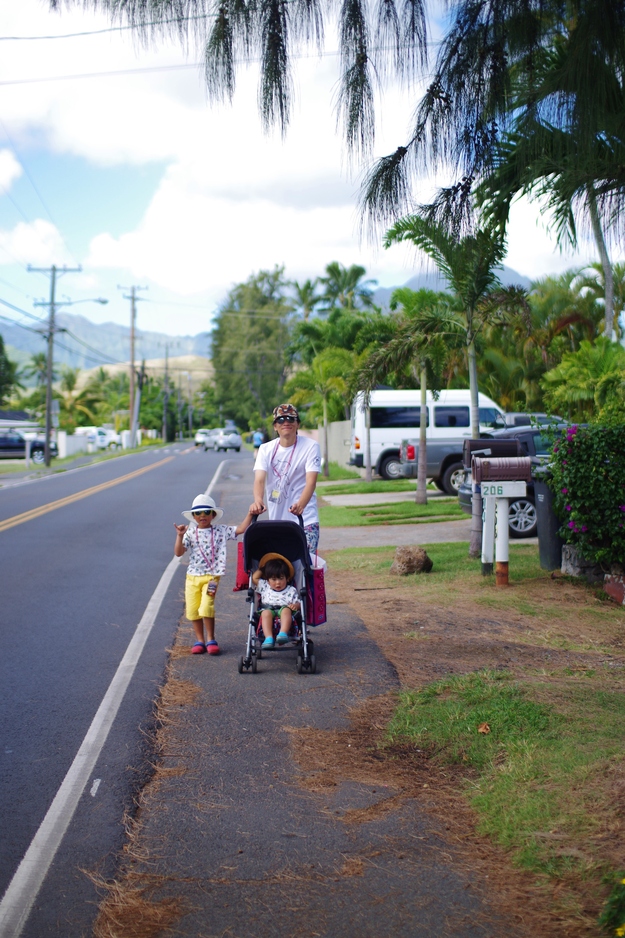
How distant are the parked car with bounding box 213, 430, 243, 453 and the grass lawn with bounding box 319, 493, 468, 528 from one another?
142 ft

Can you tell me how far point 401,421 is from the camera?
1059 inches

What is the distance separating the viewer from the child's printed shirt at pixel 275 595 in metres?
6.93

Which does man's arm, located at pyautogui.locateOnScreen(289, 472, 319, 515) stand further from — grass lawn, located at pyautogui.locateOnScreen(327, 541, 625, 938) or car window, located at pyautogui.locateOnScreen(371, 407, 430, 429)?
car window, located at pyautogui.locateOnScreen(371, 407, 430, 429)

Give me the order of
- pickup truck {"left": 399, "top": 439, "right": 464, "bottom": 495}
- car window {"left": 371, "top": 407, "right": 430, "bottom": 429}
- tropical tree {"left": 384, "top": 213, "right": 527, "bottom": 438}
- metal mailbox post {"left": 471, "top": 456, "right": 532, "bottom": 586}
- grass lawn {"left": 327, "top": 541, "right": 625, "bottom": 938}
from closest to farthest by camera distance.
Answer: grass lawn {"left": 327, "top": 541, "right": 625, "bottom": 938}, tropical tree {"left": 384, "top": 213, "right": 527, "bottom": 438}, metal mailbox post {"left": 471, "top": 456, "right": 532, "bottom": 586}, pickup truck {"left": 399, "top": 439, "right": 464, "bottom": 495}, car window {"left": 371, "top": 407, "right": 430, "bottom": 429}

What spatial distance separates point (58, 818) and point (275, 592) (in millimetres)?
2905

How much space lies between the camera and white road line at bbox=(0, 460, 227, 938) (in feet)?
11.4

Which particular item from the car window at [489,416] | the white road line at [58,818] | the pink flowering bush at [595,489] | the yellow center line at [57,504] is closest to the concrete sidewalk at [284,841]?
the white road line at [58,818]

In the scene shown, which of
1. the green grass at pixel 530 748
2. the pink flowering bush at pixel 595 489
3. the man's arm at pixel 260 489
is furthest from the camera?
the pink flowering bush at pixel 595 489

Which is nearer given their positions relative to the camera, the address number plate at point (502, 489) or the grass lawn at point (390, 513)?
the address number plate at point (502, 489)

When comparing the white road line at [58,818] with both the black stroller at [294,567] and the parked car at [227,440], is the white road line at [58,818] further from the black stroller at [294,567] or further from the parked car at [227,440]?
the parked car at [227,440]

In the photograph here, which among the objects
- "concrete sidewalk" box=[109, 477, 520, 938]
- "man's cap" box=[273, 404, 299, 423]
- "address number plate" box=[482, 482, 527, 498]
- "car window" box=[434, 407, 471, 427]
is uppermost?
"car window" box=[434, 407, 471, 427]

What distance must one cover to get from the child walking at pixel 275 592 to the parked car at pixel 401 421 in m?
17.7

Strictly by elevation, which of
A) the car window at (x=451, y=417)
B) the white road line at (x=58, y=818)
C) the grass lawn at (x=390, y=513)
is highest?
the car window at (x=451, y=417)

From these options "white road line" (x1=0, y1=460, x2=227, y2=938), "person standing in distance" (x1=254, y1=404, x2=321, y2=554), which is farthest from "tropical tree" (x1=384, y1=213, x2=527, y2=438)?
"white road line" (x1=0, y1=460, x2=227, y2=938)
